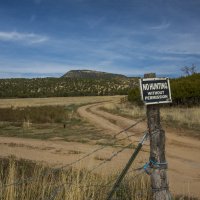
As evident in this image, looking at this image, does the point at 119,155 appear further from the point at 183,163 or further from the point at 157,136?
the point at 157,136

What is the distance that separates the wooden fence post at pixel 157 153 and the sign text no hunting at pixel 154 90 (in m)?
0.11

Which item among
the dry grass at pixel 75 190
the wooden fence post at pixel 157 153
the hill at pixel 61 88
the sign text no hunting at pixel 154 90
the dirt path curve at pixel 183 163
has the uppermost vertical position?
the hill at pixel 61 88

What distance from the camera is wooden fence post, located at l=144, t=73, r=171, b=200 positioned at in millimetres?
4363

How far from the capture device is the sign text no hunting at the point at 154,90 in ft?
13.7

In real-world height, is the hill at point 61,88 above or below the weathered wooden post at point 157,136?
above

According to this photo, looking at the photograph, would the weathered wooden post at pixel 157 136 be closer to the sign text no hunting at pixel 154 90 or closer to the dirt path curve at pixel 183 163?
the sign text no hunting at pixel 154 90

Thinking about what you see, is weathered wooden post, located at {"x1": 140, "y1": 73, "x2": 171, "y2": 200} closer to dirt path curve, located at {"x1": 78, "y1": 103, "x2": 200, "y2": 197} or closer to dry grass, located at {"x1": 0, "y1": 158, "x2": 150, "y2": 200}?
dry grass, located at {"x1": 0, "y1": 158, "x2": 150, "y2": 200}

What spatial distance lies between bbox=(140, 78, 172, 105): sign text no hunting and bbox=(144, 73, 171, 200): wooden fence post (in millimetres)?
115

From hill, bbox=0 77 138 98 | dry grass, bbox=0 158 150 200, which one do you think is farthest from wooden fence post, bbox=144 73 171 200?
hill, bbox=0 77 138 98

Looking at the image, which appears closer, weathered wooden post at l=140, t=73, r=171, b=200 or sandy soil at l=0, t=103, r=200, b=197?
weathered wooden post at l=140, t=73, r=171, b=200

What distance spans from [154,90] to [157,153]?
80 cm

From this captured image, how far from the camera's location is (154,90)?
14.0ft

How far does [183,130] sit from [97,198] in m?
12.7

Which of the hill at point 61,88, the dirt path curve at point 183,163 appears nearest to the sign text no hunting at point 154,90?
the dirt path curve at point 183,163
